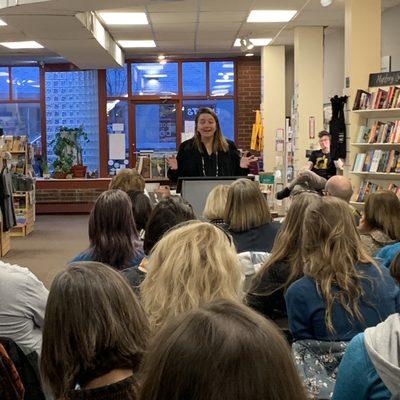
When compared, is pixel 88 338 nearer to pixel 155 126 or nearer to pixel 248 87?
pixel 248 87

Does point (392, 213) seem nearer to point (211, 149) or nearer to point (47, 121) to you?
point (211, 149)

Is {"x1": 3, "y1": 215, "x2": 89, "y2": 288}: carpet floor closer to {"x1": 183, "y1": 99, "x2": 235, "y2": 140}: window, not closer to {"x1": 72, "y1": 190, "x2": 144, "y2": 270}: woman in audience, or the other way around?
{"x1": 183, "y1": 99, "x2": 235, "y2": 140}: window

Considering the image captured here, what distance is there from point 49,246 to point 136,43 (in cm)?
483

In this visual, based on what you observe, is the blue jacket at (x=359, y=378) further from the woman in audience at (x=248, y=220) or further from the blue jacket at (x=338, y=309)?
the woman in audience at (x=248, y=220)

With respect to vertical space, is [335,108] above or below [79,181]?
above

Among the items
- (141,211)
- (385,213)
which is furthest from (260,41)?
(385,213)

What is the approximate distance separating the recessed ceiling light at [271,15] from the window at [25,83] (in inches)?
266

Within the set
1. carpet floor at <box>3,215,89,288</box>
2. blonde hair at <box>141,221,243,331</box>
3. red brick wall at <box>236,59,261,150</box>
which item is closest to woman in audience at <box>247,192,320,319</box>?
blonde hair at <box>141,221,243,331</box>

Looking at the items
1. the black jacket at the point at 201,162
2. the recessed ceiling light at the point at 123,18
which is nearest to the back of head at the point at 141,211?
the black jacket at the point at 201,162

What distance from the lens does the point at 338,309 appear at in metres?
2.51

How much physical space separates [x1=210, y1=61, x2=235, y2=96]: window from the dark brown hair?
1232 cm

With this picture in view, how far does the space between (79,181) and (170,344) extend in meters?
14.4

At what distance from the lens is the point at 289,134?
1346cm

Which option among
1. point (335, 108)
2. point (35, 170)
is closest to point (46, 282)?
point (335, 108)
